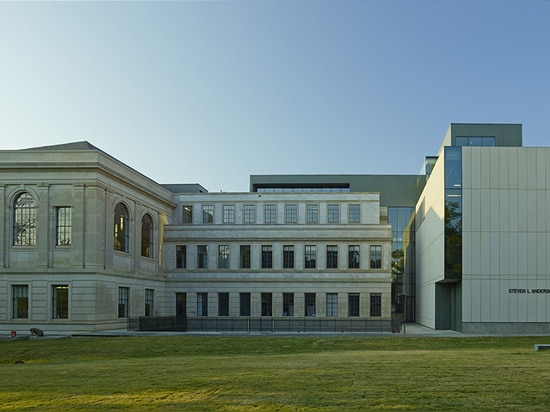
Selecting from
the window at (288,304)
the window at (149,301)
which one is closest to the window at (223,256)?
the window at (288,304)

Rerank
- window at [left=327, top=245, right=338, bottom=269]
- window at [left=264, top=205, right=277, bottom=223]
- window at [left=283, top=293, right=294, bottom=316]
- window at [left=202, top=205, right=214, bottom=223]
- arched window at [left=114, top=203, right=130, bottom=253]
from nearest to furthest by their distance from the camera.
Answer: arched window at [left=114, top=203, right=130, bottom=253] → window at [left=283, top=293, right=294, bottom=316] → window at [left=327, top=245, right=338, bottom=269] → window at [left=264, top=205, right=277, bottom=223] → window at [left=202, top=205, right=214, bottom=223]

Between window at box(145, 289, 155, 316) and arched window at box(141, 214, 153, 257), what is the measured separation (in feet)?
11.8

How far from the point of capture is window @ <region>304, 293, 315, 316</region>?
2544 inches

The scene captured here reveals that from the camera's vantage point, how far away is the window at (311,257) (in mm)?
65188

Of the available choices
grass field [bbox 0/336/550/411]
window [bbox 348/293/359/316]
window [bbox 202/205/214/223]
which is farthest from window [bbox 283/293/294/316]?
grass field [bbox 0/336/550/411]

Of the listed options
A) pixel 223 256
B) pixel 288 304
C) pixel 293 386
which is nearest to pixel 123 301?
pixel 223 256

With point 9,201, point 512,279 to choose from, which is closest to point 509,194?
point 512,279

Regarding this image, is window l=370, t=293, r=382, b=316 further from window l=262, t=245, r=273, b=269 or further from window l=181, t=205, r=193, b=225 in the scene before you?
window l=181, t=205, r=193, b=225

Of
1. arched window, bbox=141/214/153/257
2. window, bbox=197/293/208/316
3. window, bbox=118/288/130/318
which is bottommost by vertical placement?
window, bbox=197/293/208/316

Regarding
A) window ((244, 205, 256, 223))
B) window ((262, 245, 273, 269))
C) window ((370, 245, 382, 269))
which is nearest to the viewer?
window ((370, 245, 382, 269))

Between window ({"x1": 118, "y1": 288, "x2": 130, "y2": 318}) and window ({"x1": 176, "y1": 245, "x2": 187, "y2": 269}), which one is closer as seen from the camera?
window ({"x1": 118, "y1": 288, "x2": 130, "y2": 318})

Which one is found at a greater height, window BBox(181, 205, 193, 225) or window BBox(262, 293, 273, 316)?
window BBox(181, 205, 193, 225)

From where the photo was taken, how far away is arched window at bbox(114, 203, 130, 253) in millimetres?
53812

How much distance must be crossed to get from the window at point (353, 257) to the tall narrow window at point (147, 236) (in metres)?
20.0
